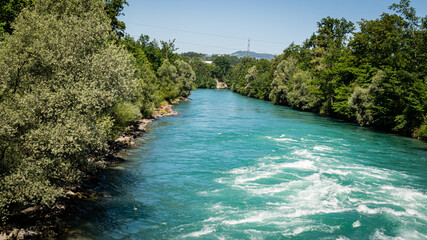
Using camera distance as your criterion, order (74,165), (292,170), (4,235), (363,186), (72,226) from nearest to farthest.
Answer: (4,235) < (72,226) < (74,165) < (363,186) < (292,170)

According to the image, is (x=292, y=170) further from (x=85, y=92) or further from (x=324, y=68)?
(x=324, y=68)

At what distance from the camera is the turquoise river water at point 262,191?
14.2 m

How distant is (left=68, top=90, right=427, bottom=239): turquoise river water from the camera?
14.2 m

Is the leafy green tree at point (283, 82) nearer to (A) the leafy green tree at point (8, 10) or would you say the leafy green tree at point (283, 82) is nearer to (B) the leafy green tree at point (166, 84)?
(B) the leafy green tree at point (166, 84)

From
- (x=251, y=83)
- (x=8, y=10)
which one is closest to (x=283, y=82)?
(x=251, y=83)

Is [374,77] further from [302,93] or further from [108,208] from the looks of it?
[108,208]

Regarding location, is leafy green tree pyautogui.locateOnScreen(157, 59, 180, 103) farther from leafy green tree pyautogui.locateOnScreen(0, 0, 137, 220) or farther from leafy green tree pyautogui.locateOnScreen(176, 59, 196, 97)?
leafy green tree pyautogui.locateOnScreen(0, 0, 137, 220)

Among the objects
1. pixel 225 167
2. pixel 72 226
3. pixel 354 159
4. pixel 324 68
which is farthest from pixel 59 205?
pixel 324 68

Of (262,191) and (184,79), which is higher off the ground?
(184,79)

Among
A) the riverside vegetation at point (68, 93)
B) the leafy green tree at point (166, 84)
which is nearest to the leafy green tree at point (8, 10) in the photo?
the riverside vegetation at point (68, 93)

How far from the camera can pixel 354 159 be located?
26.4 m

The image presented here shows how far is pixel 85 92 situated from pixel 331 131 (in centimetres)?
3380

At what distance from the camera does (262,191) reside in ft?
62.1

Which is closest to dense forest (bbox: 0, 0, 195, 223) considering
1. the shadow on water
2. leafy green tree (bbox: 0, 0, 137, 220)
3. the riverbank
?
→ leafy green tree (bbox: 0, 0, 137, 220)
